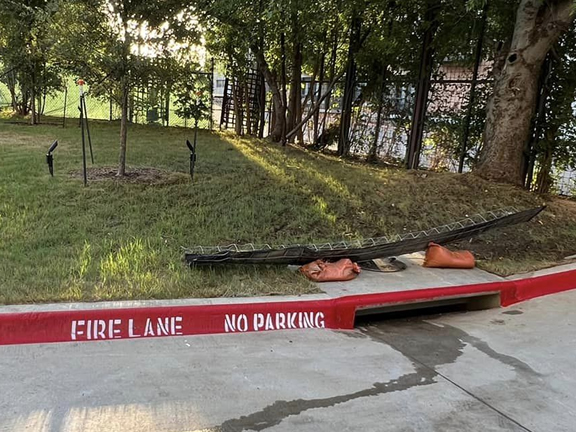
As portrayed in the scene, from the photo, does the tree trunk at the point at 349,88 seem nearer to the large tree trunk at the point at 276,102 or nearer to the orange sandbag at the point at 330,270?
the large tree trunk at the point at 276,102

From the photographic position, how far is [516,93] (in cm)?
803

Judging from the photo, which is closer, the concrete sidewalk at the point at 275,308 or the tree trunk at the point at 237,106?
the concrete sidewalk at the point at 275,308

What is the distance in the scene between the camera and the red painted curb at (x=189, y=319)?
369cm

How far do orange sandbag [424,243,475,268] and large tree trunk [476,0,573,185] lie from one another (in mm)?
3091

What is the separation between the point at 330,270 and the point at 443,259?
1.48 meters

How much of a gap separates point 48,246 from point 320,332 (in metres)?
3.05

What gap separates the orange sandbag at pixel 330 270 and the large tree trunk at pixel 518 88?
4283 millimetres

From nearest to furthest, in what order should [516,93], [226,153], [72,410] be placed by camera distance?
[72,410] → [516,93] → [226,153]

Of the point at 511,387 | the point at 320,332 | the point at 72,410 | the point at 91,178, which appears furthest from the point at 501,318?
the point at 91,178

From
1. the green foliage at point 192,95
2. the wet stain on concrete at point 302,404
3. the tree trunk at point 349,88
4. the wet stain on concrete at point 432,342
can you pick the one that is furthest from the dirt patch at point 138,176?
the tree trunk at point 349,88

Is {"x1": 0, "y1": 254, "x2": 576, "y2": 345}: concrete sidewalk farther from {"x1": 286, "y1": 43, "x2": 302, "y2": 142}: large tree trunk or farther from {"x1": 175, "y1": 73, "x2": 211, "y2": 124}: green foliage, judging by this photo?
{"x1": 286, "y1": 43, "x2": 302, "y2": 142}: large tree trunk

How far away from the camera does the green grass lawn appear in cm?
456

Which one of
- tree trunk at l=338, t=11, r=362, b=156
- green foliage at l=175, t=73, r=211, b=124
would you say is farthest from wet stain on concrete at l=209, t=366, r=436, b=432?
tree trunk at l=338, t=11, r=362, b=156

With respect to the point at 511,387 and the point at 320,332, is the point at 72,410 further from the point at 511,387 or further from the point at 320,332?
the point at 511,387
